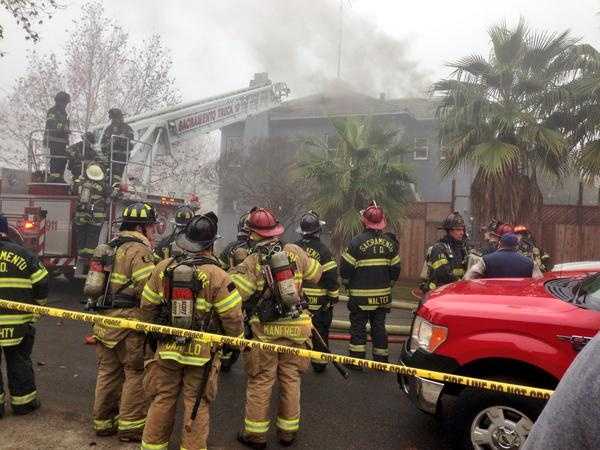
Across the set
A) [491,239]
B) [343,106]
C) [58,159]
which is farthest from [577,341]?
[343,106]

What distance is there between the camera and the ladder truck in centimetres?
789

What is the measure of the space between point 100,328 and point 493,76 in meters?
7.45

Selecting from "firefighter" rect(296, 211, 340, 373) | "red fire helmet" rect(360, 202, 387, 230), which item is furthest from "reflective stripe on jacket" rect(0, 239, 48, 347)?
"red fire helmet" rect(360, 202, 387, 230)

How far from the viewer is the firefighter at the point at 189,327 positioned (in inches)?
117

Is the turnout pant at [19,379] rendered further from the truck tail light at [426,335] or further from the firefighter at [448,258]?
the firefighter at [448,258]

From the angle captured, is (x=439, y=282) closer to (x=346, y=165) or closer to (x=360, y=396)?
(x=360, y=396)

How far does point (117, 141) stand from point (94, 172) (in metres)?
1.20

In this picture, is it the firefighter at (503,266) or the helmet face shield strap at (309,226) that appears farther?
the helmet face shield strap at (309,226)

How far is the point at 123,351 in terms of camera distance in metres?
3.65

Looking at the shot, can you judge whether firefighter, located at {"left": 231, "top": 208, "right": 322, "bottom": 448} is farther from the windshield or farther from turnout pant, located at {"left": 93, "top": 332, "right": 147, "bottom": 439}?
the windshield

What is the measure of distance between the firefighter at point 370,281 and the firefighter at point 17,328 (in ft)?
10.1

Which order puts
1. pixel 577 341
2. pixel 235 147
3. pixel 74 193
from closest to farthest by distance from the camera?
1. pixel 577 341
2. pixel 74 193
3. pixel 235 147

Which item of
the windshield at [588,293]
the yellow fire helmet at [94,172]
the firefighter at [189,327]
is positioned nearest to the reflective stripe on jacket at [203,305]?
the firefighter at [189,327]

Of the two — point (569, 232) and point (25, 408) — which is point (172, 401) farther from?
point (569, 232)
